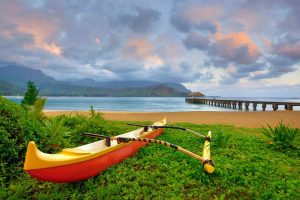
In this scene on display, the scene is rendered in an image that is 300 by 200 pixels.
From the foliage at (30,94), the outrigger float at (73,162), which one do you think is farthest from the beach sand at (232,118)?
the outrigger float at (73,162)

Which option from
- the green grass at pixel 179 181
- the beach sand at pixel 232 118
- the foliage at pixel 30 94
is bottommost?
the green grass at pixel 179 181

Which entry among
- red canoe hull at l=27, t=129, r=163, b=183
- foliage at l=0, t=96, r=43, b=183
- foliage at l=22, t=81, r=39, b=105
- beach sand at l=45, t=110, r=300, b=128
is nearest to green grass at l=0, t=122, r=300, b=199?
red canoe hull at l=27, t=129, r=163, b=183

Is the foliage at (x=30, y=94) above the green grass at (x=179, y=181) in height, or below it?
above

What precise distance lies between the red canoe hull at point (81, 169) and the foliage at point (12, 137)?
1659mm

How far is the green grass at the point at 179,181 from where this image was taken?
13.0ft

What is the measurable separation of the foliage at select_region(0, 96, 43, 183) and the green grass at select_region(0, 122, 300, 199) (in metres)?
0.30

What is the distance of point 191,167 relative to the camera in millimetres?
5023

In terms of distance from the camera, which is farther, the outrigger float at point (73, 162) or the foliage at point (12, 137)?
the foliage at point (12, 137)

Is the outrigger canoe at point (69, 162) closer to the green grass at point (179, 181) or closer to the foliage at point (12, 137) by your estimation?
the green grass at point (179, 181)

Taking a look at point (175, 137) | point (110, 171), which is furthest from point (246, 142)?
point (110, 171)

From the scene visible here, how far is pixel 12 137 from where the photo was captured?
4.84 metres

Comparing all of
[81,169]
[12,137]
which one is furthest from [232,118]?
[12,137]

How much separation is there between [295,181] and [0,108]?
6421mm

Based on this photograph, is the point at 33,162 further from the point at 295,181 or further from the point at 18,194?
the point at 295,181
